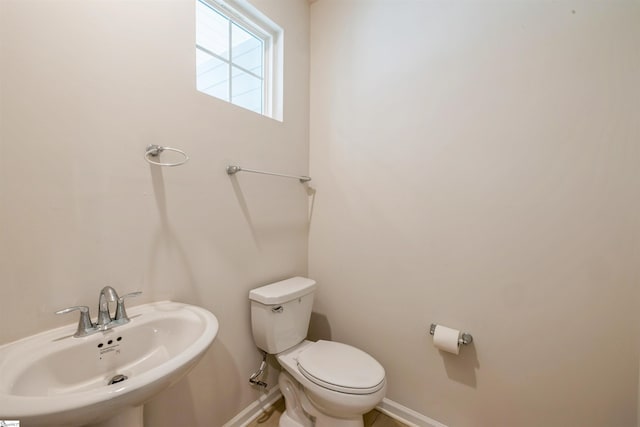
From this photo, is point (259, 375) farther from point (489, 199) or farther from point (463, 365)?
point (489, 199)

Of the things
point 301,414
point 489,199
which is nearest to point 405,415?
point 301,414

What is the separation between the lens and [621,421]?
1.02 m

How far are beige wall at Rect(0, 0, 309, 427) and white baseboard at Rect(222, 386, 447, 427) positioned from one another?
0.19 feet

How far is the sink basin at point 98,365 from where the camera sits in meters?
0.55

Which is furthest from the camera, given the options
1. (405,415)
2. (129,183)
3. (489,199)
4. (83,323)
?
(405,415)

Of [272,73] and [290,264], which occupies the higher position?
[272,73]

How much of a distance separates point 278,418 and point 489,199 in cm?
165

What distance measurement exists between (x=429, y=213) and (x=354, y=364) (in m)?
0.86

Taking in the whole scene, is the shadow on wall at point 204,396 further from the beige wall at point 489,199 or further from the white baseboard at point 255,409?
the beige wall at point 489,199

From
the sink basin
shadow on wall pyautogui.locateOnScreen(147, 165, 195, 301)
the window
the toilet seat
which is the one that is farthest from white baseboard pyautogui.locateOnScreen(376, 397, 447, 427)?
the window

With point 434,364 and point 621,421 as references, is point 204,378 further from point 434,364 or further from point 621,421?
point 621,421

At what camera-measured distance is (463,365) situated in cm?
133

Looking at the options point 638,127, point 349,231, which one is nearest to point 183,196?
point 349,231

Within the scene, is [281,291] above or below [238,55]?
below
